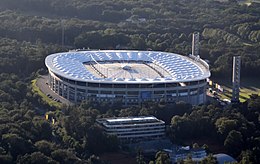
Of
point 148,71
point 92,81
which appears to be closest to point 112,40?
point 148,71

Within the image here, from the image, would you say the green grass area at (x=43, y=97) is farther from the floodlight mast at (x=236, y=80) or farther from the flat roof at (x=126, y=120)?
the floodlight mast at (x=236, y=80)

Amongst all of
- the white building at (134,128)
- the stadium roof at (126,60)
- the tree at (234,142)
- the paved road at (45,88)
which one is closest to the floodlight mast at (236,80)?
the stadium roof at (126,60)

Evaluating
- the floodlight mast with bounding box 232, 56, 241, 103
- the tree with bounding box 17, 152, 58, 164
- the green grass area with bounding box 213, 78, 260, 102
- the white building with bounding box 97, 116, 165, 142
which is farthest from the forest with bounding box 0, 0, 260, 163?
the floodlight mast with bounding box 232, 56, 241, 103

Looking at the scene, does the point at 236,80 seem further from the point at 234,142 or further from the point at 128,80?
the point at 234,142

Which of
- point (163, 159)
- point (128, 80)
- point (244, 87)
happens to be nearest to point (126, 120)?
point (128, 80)

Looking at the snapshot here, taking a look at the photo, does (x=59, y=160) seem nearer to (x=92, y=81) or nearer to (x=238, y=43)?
(x=92, y=81)

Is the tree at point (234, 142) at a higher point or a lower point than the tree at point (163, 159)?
lower
